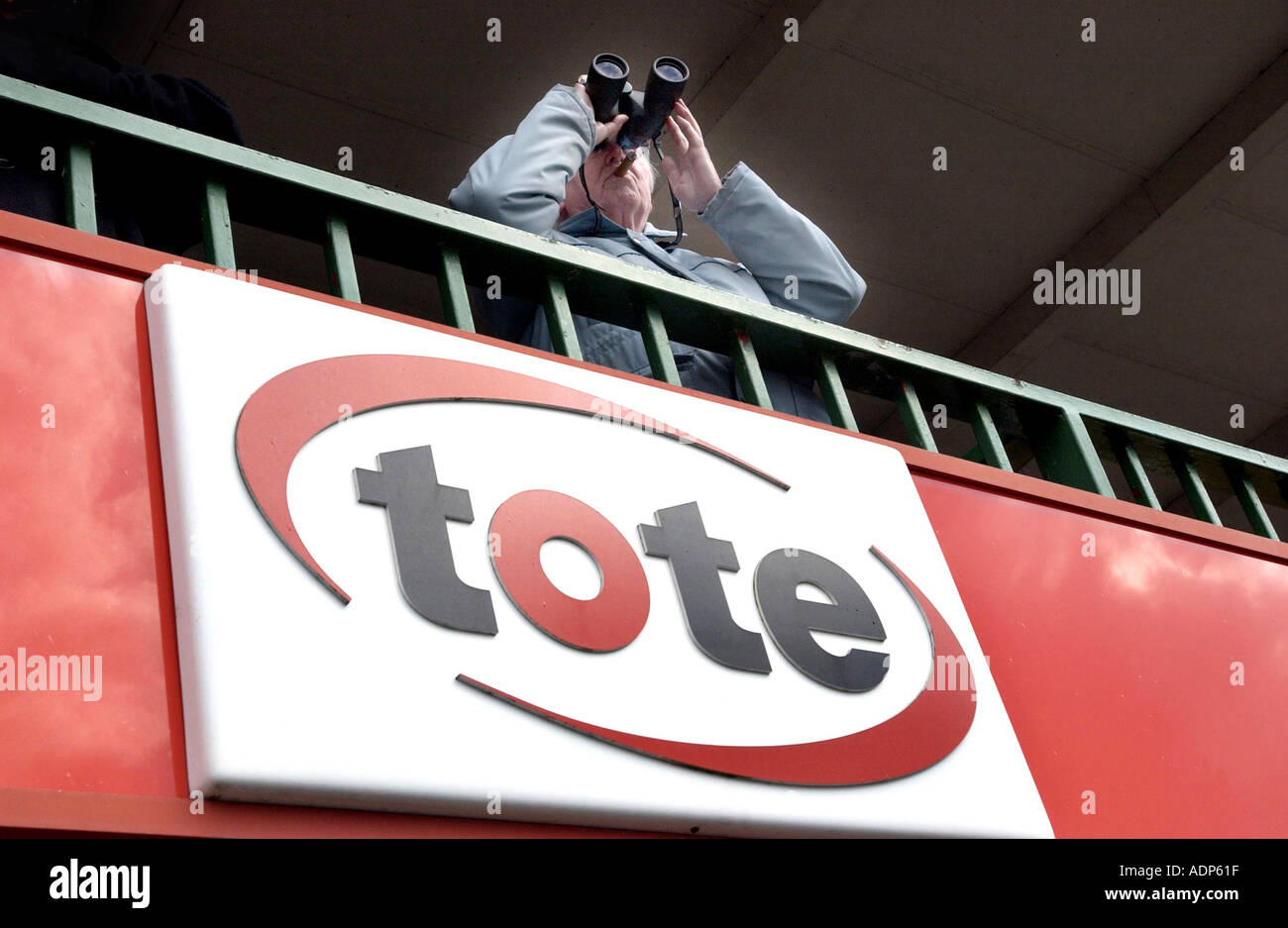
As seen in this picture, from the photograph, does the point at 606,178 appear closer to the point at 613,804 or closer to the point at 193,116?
the point at 193,116

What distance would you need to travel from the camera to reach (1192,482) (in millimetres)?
2357

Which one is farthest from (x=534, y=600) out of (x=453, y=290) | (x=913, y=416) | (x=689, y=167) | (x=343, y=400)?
(x=689, y=167)

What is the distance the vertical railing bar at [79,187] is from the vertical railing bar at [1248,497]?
186cm

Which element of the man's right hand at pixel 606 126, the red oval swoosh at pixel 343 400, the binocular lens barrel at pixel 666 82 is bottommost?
the red oval swoosh at pixel 343 400

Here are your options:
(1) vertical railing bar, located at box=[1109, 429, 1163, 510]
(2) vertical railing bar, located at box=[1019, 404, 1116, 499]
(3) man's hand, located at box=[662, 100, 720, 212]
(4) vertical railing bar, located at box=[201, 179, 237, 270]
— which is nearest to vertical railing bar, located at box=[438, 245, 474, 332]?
(4) vertical railing bar, located at box=[201, 179, 237, 270]

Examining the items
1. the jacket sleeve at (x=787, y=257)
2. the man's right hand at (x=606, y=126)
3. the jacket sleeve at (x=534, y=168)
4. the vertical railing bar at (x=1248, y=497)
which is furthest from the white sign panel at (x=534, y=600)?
the vertical railing bar at (x=1248, y=497)

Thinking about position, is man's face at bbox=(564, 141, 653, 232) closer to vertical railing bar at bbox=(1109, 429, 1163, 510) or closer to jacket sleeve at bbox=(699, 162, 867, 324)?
jacket sleeve at bbox=(699, 162, 867, 324)

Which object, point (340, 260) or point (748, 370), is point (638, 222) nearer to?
point (748, 370)

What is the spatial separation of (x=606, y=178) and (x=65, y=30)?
874 mm

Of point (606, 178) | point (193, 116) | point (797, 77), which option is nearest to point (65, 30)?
point (193, 116)

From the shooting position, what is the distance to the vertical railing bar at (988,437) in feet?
6.79

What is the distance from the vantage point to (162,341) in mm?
1313

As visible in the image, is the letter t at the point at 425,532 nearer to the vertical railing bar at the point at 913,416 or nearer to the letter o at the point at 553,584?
the letter o at the point at 553,584

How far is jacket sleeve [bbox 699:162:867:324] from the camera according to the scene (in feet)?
7.46
